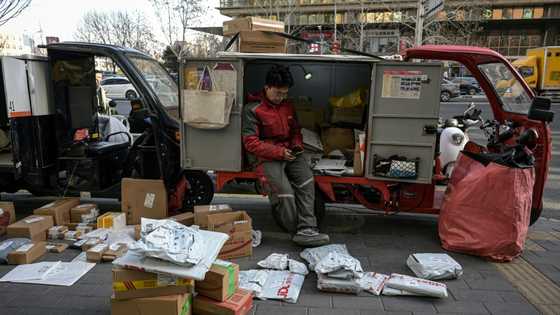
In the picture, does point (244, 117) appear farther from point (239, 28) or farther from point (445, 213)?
point (445, 213)

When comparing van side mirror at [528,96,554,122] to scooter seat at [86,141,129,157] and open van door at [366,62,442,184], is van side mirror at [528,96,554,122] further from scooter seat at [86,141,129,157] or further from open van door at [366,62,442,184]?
scooter seat at [86,141,129,157]

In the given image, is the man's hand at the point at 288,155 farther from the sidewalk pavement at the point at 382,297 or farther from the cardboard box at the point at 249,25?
the cardboard box at the point at 249,25

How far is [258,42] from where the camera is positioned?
4051 mm

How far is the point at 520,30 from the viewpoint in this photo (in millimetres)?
41438

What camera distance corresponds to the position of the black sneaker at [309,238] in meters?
3.85

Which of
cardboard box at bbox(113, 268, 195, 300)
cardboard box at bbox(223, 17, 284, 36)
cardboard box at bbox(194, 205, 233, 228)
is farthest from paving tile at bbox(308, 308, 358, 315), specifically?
cardboard box at bbox(223, 17, 284, 36)

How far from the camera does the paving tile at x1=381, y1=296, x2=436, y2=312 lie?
2.85 meters

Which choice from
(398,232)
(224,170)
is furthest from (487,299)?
(224,170)

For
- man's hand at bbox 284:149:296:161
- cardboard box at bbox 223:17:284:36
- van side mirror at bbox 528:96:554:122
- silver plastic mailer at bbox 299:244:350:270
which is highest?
cardboard box at bbox 223:17:284:36

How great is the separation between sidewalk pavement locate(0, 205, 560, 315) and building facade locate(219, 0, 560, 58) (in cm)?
1885

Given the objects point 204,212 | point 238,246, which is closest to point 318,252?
point 238,246

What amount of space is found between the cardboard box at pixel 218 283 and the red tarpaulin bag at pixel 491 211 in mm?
2275

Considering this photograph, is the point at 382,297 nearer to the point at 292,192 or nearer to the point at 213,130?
the point at 292,192

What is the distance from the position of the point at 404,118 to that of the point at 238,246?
6.51 feet
